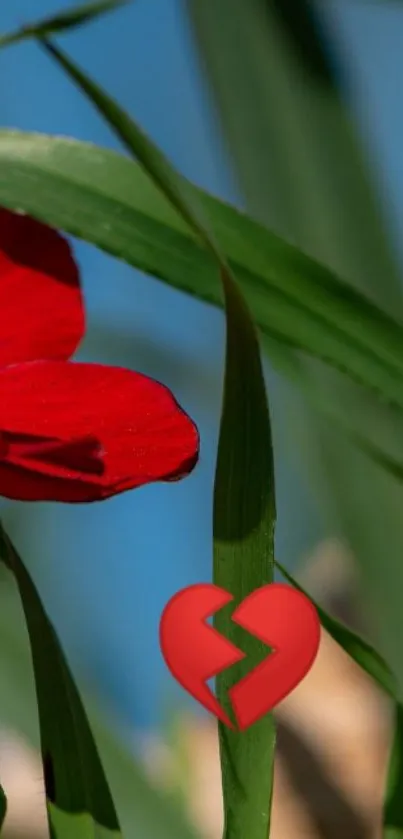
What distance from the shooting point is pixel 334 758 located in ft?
1.61

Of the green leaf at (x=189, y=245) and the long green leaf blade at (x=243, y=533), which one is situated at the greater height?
the green leaf at (x=189, y=245)

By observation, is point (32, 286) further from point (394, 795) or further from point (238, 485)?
point (394, 795)

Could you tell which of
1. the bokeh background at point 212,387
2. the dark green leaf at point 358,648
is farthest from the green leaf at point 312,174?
the dark green leaf at point 358,648

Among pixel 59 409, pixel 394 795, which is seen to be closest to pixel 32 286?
pixel 59 409

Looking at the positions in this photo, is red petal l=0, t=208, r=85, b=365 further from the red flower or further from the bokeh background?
the bokeh background

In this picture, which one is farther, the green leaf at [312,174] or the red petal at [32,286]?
the green leaf at [312,174]

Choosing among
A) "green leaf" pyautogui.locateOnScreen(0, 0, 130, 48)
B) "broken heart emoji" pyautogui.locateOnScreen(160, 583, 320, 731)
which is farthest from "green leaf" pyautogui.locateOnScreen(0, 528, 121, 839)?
"green leaf" pyautogui.locateOnScreen(0, 0, 130, 48)

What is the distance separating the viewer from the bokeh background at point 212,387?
1.17 ft

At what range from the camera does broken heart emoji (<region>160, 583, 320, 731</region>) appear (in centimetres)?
19

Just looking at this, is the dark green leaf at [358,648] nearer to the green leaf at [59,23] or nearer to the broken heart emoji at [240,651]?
the broken heart emoji at [240,651]

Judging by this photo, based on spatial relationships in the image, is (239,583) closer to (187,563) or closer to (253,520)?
(253,520)

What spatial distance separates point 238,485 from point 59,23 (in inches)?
4.0

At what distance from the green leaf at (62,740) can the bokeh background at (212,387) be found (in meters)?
0.14

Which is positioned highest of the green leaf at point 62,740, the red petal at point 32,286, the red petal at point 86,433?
the red petal at point 32,286
